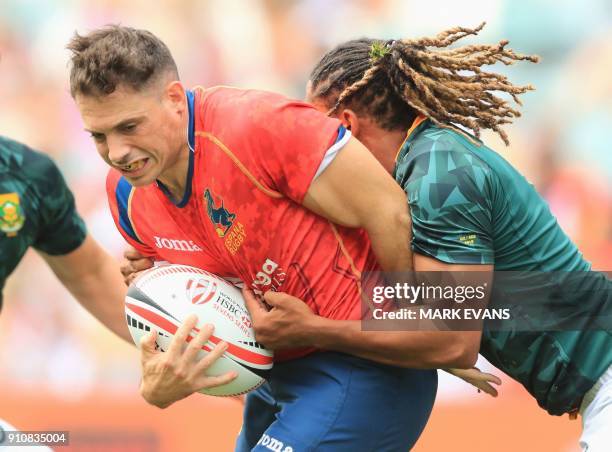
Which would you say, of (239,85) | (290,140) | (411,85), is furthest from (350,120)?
(239,85)

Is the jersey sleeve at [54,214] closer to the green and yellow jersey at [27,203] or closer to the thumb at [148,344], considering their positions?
the green and yellow jersey at [27,203]

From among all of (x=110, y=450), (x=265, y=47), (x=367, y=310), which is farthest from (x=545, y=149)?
(x=367, y=310)

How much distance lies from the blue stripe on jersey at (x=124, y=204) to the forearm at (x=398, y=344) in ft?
3.04

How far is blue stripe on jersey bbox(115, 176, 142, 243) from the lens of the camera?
3836 millimetres

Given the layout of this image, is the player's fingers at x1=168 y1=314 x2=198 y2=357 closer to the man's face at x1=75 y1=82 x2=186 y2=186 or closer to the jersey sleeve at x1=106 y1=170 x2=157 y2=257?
the man's face at x1=75 y1=82 x2=186 y2=186

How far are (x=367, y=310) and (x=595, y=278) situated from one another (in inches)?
33.8

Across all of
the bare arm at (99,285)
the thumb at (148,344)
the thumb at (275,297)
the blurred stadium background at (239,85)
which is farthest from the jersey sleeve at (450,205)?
the blurred stadium background at (239,85)

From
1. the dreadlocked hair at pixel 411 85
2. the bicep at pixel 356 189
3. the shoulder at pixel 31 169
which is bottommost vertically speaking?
the shoulder at pixel 31 169

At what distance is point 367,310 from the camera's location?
3449 mm

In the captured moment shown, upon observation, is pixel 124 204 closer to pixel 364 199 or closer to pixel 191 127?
pixel 191 127

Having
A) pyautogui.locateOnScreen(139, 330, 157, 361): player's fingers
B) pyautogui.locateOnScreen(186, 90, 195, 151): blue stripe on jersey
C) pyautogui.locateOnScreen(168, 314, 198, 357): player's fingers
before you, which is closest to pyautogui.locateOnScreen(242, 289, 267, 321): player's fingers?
pyautogui.locateOnScreen(168, 314, 198, 357): player's fingers

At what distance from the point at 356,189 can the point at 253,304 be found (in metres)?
0.60

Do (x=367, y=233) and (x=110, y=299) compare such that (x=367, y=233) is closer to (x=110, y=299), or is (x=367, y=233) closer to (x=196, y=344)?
(x=196, y=344)

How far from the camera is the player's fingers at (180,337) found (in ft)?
10.9
